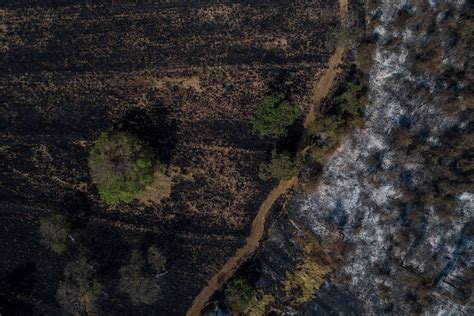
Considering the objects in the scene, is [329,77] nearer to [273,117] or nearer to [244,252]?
[273,117]

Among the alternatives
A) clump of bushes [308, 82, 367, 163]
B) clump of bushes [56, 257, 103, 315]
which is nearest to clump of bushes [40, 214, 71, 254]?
clump of bushes [56, 257, 103, 315]

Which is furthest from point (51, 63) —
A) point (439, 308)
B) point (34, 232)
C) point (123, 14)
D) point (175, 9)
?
point (439, 308)

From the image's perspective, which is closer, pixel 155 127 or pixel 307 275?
pixel 307 275

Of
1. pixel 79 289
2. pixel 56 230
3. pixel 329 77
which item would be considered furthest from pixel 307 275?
pixel 56 230

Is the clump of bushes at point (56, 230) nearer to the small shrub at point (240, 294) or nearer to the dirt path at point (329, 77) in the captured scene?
the small shrub at point (240, 294)

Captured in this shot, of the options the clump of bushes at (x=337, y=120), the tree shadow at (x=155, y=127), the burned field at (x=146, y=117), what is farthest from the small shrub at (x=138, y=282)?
the clump of bushes at (x=337, y=120)
